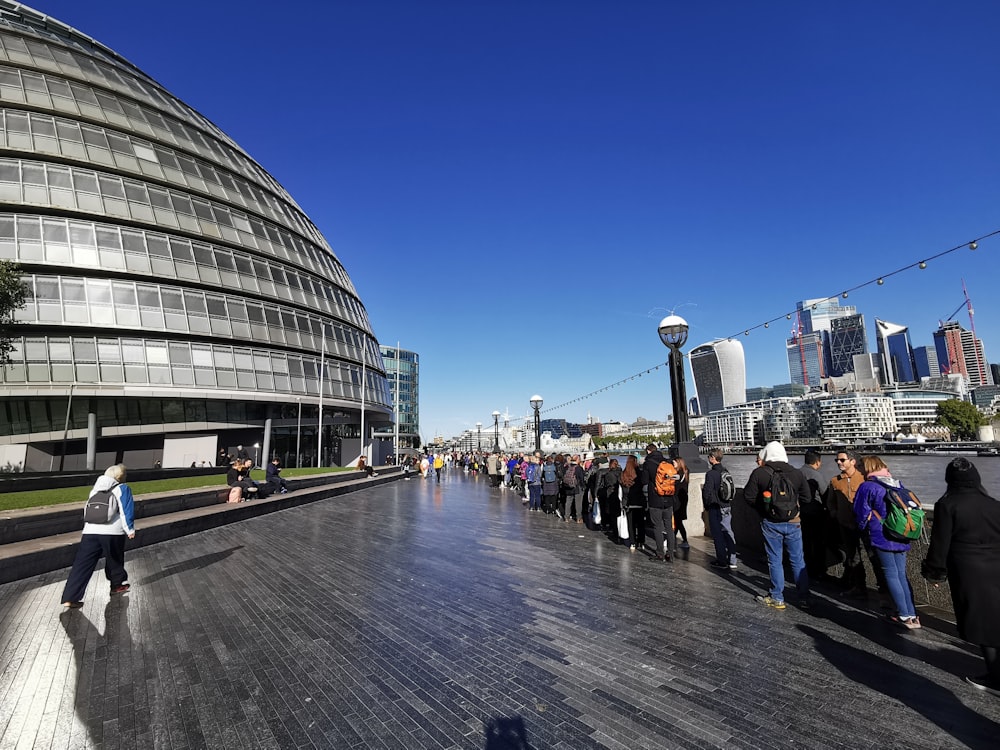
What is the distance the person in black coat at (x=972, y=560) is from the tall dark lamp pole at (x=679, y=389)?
657 cm

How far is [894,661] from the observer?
4520 mm

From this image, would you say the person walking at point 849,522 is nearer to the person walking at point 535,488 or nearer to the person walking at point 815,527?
the person walking at point 815,527

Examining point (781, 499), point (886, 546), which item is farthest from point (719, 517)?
point (886, 546)

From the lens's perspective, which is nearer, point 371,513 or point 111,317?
point 371,513

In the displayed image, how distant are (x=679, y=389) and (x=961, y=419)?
5706 inches

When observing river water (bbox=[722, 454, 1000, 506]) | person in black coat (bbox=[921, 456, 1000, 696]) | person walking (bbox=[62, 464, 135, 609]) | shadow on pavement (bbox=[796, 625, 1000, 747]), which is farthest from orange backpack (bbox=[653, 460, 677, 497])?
person walking (bbox=[62, 464, 135, 609])

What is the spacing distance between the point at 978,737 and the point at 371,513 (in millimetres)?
15566

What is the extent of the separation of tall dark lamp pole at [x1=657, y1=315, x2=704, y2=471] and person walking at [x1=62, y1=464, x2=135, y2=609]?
34.2 feet

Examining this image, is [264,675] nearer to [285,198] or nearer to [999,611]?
[999,611]

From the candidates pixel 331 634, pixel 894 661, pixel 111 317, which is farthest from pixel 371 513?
pixel 111 317

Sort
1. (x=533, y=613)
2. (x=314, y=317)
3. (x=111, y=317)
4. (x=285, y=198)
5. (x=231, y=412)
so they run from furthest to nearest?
(x=285, y=198) → (x=314, y=317) → (x=231, y=412) → (x=111, y=317) → (x=533, y=613)

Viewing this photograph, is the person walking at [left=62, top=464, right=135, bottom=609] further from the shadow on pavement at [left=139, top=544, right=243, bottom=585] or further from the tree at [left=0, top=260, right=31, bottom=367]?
the tree at [left=0, top=260, right=31, bottom=367]

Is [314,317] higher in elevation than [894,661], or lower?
higher

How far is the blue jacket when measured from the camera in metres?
5.44
